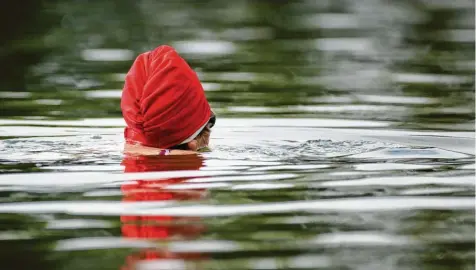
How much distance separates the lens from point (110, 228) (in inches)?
274

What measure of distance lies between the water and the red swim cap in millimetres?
295

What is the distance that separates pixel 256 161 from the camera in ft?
30.8

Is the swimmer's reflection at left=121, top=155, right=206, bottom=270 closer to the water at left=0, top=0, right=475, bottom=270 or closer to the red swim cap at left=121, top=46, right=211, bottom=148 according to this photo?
the water at left=0, top=0, right=475, bottom=270

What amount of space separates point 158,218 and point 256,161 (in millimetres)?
2316

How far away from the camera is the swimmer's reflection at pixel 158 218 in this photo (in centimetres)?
628

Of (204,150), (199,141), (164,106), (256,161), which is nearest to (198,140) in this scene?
(199,141)

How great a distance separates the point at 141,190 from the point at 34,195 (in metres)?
0.67

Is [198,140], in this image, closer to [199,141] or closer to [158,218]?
[199,141]

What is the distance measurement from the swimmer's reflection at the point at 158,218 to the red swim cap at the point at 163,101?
260mm

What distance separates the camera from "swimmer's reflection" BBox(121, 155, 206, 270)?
6.28m

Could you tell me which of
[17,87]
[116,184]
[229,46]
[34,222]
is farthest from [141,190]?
[229,46]

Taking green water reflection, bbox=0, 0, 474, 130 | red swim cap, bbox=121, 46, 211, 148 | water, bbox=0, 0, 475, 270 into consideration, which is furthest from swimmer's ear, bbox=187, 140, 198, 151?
green water reflection, bbox=0, 0, 474, 130

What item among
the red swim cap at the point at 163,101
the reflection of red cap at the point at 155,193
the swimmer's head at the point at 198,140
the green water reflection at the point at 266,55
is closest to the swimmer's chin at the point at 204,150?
the swimmer's head at the point at 198,140

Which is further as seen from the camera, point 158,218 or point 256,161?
point 256,161
